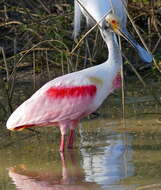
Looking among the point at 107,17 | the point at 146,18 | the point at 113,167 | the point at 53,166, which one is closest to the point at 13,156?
the point at 53,166

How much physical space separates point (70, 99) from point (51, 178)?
4.81ft

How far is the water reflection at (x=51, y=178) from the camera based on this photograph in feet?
19.2

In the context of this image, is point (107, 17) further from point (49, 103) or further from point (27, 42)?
point (27, 42)

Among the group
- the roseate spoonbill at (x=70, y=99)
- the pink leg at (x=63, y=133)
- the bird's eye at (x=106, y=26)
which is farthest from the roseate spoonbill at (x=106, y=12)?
the pink leg at (x=63, y=133)

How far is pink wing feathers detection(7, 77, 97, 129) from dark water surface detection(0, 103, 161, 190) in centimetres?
26

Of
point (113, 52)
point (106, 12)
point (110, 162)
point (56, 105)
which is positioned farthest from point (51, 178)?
point (106, 12)

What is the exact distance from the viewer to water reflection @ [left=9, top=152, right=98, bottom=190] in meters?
5.86

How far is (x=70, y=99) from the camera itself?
749cm

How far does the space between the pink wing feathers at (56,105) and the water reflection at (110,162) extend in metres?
0.39

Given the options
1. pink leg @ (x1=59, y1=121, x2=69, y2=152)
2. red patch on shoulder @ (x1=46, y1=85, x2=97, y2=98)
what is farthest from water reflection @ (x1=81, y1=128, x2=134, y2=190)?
red patch on shoulder @ (x1=46, y1=85, x2=97, y2=98)

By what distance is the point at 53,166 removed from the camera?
6586 millimetres

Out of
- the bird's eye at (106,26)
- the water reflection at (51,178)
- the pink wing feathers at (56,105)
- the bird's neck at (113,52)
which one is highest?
the bird's eye at (106,26)

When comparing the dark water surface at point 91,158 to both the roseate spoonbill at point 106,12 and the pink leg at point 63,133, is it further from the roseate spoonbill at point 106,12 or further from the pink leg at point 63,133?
the roseate spoonbill at point 106,12

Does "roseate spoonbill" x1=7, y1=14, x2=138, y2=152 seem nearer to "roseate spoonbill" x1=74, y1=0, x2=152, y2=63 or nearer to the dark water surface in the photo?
the dark water surface
